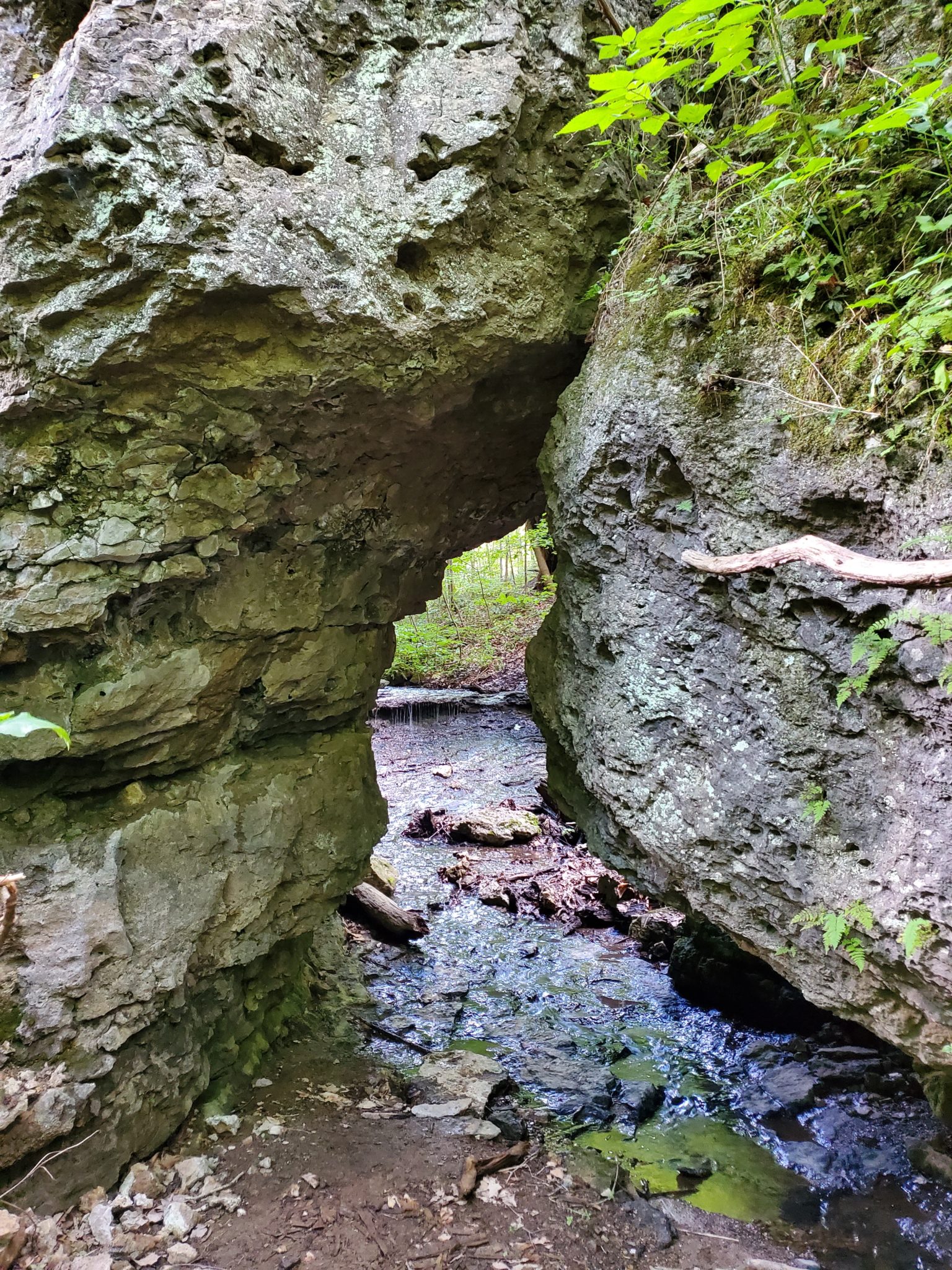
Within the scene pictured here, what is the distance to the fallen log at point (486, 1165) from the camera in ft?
11.5

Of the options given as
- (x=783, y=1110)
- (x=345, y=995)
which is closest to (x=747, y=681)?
(x=783, y=1110)

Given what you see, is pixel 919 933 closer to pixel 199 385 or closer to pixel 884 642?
pixel 884 642

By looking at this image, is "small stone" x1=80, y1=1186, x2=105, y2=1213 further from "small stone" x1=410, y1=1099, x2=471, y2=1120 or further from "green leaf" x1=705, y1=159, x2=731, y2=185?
"green leaf" x1=705, y1=159, x2=731, y2=185

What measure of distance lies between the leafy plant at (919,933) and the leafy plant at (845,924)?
0.15 metres

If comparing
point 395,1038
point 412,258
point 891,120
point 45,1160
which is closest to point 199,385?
point 412,258

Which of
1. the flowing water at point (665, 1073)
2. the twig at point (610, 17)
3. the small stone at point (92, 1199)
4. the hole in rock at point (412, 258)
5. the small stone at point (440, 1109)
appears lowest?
the flowing water at point (665, 1073)

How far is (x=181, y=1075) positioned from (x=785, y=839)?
3.28m

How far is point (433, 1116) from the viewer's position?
4.14 metres

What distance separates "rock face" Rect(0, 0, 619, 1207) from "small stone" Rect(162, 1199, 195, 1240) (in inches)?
13.6

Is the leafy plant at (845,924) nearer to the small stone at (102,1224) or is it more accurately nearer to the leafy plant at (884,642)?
the leafy plant at (884,642)

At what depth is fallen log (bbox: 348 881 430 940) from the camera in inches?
259

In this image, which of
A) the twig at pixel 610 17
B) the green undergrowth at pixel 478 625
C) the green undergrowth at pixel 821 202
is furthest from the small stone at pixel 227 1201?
the green undergrowth at pixel 478 625

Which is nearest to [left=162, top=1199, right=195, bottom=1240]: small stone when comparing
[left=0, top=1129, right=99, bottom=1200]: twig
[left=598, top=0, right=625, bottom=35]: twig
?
[left=0, top=1129, right=99, bottom=1200]: twig

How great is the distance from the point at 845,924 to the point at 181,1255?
120 inches
